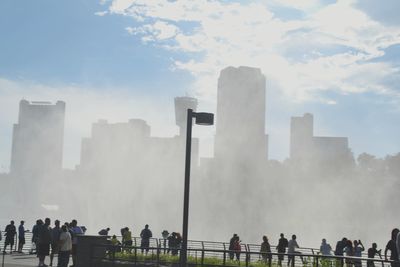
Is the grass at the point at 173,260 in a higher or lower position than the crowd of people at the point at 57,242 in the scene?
lower

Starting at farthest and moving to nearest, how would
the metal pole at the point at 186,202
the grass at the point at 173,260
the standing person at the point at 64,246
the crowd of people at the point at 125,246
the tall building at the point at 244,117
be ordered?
1. the tall building at the point at 244,117
2. the standing person at the point at 64,246
3. the grass at the point at 173,260
4. the crowd of people at the point at 125,246
5. the metal pole at the point at 186,202

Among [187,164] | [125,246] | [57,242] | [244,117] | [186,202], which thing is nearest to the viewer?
[186,202]

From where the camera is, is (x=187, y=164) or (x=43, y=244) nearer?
(x=187, y=164)

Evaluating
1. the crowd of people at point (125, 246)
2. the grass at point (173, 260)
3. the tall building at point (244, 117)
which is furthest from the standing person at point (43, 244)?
the tall building at point (244, 117)

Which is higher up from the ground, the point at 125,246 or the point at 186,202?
the point at 186,202

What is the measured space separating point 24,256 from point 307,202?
75355 millimetres

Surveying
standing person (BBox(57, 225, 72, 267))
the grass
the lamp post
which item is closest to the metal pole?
the lamp post

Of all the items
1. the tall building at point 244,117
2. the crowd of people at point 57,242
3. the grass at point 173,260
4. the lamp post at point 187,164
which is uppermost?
the tall building at point 244,117

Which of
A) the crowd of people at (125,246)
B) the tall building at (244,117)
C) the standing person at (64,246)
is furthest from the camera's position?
the tall building at (244,117)

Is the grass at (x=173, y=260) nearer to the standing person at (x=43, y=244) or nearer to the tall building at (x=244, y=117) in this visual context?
the standing person at (x=43, y=244)

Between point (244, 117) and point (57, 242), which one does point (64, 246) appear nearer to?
point (57, 242)

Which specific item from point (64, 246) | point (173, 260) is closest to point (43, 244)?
point (64, 246)

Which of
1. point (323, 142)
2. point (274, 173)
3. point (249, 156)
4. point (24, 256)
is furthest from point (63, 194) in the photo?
point (24, 256)

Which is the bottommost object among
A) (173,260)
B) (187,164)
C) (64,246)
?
(173,260)
